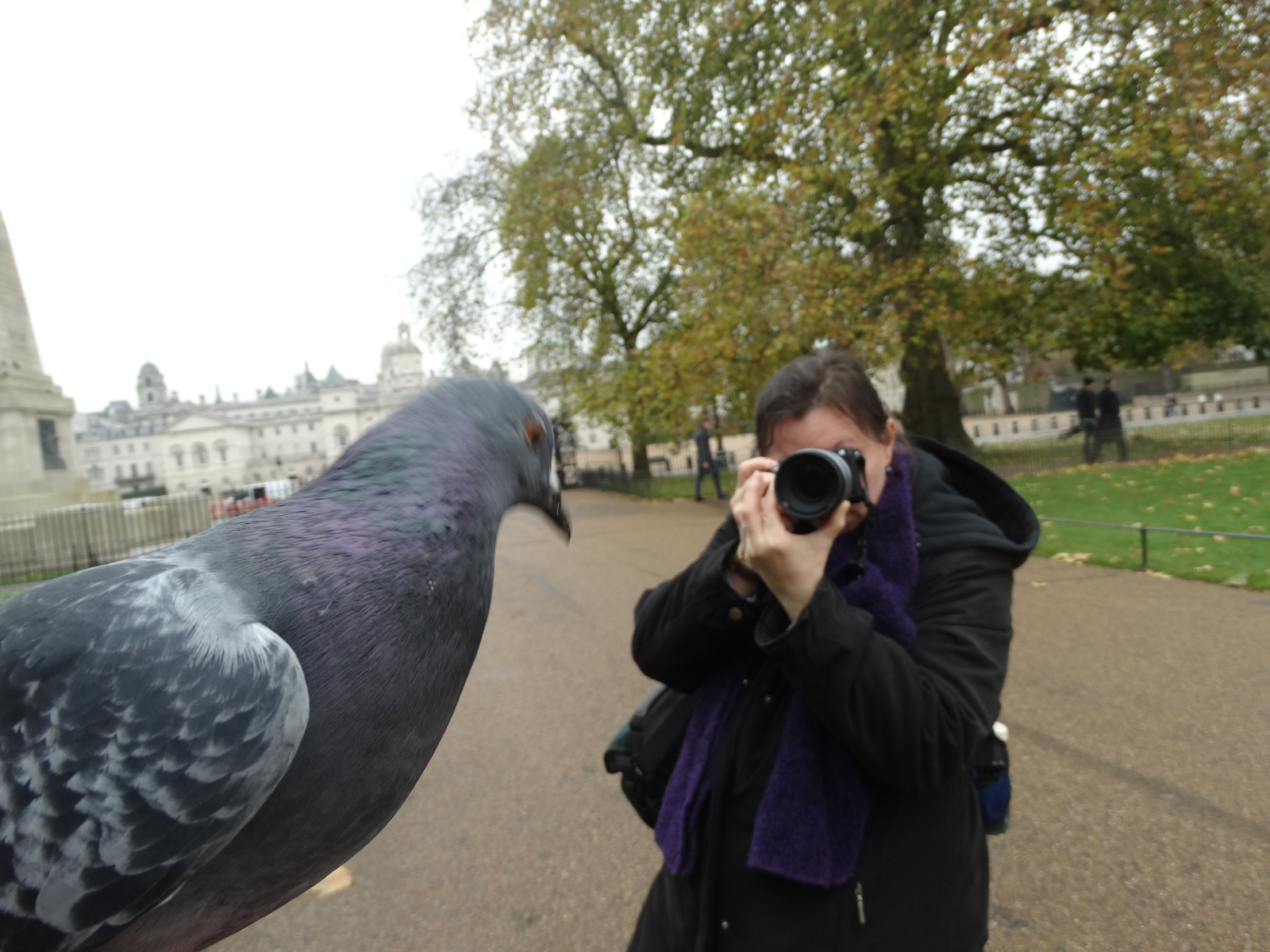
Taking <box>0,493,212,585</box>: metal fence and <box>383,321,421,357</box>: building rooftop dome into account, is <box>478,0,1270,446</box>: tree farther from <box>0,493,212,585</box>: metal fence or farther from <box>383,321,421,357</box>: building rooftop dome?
<box>0,493,212,585</box>: metal fence

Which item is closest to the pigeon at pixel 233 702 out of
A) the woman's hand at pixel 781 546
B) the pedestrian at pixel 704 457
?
the woman's hand at pixel 781 546

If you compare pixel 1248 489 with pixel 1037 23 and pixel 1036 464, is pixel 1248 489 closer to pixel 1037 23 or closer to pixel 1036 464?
pixel 1036 464

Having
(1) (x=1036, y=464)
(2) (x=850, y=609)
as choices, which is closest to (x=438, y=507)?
(2) (x=850, y=609)

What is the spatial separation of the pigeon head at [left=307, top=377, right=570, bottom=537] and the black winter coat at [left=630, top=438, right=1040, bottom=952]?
604 mm

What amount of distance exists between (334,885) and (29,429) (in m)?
15.3

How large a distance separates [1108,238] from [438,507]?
1116cm

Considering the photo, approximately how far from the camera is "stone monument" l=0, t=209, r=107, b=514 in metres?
13.5

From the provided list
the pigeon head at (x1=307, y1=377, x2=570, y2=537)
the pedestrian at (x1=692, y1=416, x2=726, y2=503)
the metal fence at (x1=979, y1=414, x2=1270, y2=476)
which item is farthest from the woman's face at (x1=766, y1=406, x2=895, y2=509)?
the pedestrian at (x1=692, y1=416, x2=726, y2=503)

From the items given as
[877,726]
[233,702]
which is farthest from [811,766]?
[233,702]

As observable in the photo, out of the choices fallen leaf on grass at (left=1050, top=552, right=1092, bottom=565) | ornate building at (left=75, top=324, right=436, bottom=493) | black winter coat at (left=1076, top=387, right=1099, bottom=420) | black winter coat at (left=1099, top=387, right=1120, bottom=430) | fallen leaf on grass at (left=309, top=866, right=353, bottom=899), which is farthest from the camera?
ornate building at (left=75, top=324, right=436, bottom=493)

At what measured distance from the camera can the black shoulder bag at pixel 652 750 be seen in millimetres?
1941

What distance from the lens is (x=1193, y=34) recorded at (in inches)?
306

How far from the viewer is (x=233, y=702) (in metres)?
0.89

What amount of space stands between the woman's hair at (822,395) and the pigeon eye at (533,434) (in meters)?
0.63
